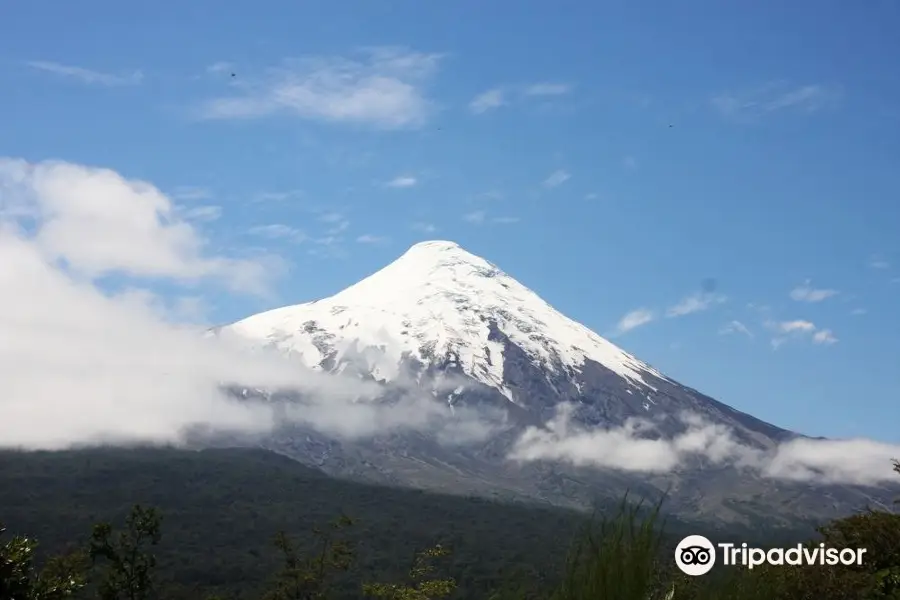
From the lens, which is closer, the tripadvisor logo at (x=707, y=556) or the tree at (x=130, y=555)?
the tripadvisor logo at (x=707, y=556)

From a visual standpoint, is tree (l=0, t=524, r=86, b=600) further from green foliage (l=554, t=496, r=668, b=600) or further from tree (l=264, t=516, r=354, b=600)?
tree (l=264, t=516, r=354, b=600)

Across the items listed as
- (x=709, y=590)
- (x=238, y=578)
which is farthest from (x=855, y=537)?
(x=238, y=578)

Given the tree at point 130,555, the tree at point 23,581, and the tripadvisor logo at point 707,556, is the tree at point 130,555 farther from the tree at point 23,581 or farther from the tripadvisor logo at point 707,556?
the tripadvisor logo at point 707,556

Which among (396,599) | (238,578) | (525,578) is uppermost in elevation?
(525,578)

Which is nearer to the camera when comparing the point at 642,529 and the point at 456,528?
the point at 642,529

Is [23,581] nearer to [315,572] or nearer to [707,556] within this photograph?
[707,556]

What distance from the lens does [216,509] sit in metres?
198

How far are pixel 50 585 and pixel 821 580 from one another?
1330 centimetres

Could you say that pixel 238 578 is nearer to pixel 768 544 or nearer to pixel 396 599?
pixel 396 599

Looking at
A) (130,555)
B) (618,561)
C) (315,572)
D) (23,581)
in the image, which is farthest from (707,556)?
(130,555)

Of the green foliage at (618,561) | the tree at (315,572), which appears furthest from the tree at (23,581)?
the tree at (315,572)

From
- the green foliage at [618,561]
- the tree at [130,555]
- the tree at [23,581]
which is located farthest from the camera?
the tree at [130,555]

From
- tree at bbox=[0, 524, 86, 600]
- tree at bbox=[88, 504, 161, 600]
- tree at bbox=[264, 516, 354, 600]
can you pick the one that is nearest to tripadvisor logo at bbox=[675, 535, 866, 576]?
tree at bbox=[0, 524, 86, 600]

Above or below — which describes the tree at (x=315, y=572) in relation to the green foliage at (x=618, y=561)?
below
